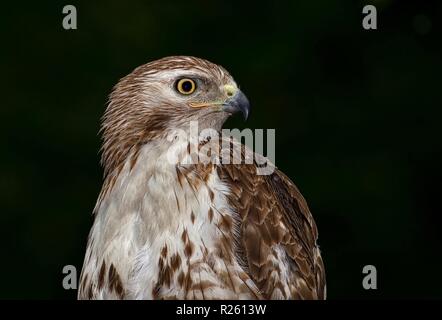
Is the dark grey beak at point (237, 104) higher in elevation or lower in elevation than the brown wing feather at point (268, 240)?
A: higher

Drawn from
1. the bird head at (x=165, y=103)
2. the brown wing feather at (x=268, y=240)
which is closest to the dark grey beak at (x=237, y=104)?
the bird head at (x=165, y=103)

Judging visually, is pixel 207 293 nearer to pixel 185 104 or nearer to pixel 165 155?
pixel 165 155

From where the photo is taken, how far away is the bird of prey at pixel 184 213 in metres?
3.41

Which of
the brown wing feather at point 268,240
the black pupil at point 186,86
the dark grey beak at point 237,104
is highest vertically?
the black pupil at point 186,86

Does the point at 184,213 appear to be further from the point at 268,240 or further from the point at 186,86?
the point at 186,86

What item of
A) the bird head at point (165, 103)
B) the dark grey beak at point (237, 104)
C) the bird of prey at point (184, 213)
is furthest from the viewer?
the dark grey beak at point (237, 104)

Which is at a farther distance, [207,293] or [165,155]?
[165,155]

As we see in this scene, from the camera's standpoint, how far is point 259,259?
138 inches

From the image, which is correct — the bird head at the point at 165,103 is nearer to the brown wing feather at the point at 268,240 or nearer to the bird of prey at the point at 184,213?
the bird of prey at the point at 184,213

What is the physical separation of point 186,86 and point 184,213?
64cm

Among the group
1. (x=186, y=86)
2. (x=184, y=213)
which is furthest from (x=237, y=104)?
(x=184, y=213)

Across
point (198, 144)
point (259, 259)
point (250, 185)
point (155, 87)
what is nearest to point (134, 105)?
point (155, 87)

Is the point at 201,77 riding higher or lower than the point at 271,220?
higher

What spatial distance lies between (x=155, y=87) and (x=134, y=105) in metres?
0.13
